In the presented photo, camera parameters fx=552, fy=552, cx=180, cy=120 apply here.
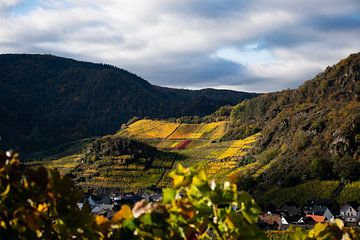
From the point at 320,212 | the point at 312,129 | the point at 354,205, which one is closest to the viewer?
the point at 320,212

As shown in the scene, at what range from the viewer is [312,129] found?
80.3 m

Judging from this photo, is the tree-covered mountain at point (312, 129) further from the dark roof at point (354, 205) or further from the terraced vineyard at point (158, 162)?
the dark roof at point (354, 205)

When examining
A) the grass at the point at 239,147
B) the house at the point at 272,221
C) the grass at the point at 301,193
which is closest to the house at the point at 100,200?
the grass at the point at 301,193

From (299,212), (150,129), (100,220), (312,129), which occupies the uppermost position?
(100,220)

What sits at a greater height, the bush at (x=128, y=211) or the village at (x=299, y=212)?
the bush at (x=128, y=211)

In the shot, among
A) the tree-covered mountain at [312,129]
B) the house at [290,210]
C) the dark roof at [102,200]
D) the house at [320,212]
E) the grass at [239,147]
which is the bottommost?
the dark roof at [102,200]

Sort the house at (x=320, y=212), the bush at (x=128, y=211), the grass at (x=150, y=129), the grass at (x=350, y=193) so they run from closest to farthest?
the bush at (x=128, y=211) < the house at (x=320, y=212) < the grass at (x=350, y=193) < the grass at (x=150, y=129)

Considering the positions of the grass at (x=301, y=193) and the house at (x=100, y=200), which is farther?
the grass at (x=301, y=193)

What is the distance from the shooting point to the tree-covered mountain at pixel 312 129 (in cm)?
6656

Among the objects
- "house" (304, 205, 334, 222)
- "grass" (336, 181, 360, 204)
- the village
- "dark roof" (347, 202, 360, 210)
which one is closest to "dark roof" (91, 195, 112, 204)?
the village

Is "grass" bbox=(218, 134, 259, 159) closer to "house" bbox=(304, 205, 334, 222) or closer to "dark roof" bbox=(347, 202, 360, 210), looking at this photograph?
"dark roof" bbox=(347, 202, 360, 210)

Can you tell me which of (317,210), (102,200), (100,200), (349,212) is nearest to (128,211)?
A: (317,210)

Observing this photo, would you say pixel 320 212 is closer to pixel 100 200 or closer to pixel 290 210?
pixel 290 210

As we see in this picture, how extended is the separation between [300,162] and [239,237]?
68697mm
